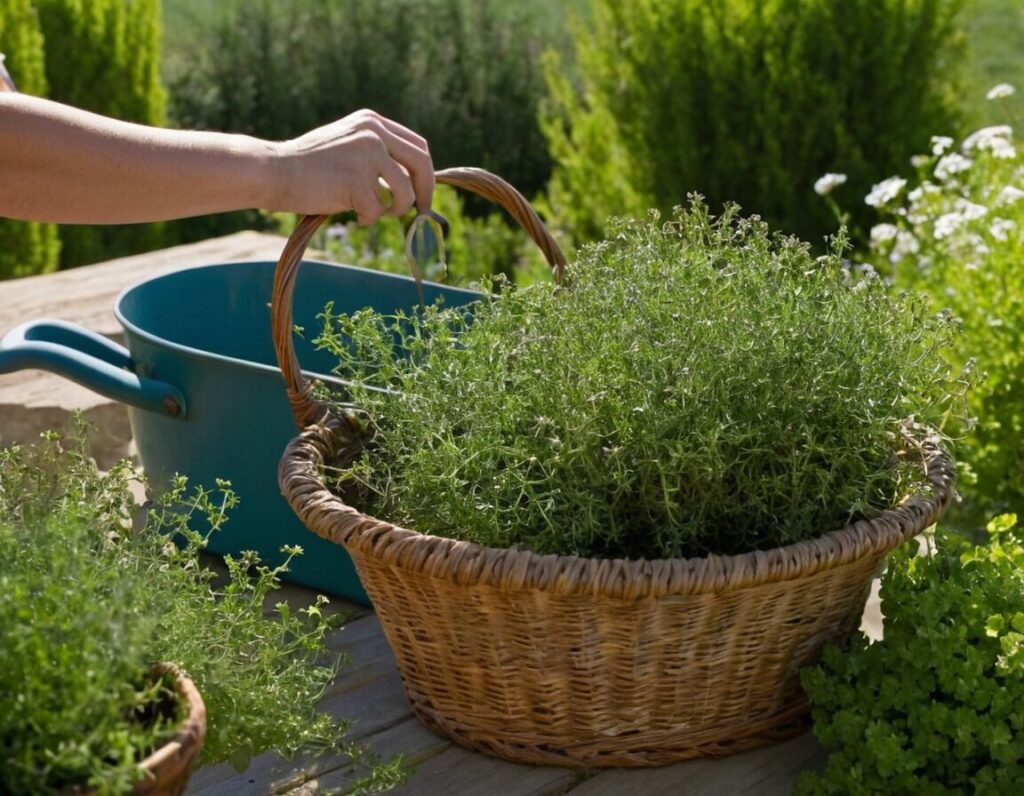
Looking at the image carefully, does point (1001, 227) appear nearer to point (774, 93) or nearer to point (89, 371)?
point (774, 93)

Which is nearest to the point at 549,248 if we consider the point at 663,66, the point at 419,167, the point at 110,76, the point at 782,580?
the point at 419,167

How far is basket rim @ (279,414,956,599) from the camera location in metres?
1.30

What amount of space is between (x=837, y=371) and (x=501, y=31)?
18.2 ft

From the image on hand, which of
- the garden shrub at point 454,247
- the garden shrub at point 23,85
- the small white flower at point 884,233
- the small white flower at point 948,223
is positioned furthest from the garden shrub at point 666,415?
the garden shrub at point 23,85

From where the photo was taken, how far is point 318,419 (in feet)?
5.38

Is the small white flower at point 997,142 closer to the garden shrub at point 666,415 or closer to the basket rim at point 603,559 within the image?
the garden shrub at point 666,415

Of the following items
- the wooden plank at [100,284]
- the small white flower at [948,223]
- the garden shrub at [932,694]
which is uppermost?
the small white flower at [948,223]

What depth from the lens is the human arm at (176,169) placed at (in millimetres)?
1351

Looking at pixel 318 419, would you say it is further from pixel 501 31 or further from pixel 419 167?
pixel 501 31

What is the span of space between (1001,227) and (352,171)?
5.36 feet

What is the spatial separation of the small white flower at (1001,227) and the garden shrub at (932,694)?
1.30 m

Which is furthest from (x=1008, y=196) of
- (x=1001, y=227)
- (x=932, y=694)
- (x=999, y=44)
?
(x=999, y=44)

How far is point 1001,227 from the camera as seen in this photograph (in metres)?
2.66

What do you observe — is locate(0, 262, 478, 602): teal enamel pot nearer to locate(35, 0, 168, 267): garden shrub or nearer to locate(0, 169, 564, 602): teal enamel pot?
locate(0, 169, 564, 602): teal enamel pot
